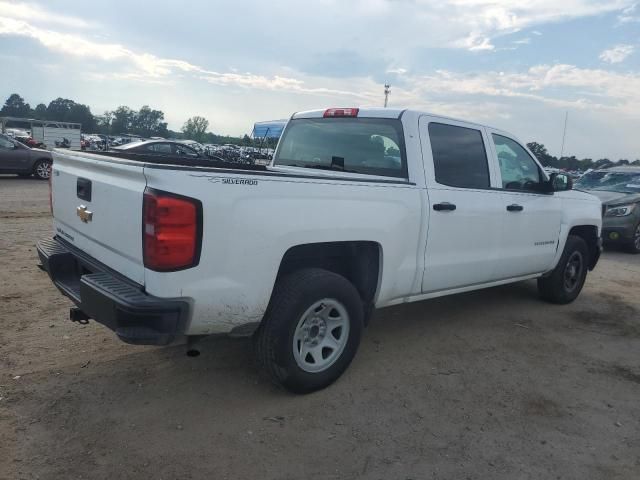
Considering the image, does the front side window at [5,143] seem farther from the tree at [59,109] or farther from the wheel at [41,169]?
the tree at [59,109]

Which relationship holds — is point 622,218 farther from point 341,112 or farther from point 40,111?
point 40,111

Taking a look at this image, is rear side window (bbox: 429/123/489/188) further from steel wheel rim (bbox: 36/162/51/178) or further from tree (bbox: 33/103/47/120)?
tree (bbox: 33/103/47/120)

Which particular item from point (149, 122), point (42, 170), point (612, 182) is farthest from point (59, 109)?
point (612, 182)

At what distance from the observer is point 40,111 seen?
11000cm

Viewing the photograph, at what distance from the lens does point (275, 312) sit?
3.13 metres

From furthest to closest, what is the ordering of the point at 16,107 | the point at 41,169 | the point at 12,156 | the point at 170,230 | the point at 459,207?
1. the point at 16,107
2. the point at 41,169
3. the point at 12,156
4. the point at 459,207
5. the point at 170,230

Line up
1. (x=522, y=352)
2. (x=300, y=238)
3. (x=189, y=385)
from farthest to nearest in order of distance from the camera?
(x=522, y=352)
(x=189, y=385)
(x=300, y=238)

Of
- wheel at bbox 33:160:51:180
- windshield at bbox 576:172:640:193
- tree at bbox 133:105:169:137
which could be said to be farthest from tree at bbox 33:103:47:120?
windshield at bbox 576:172:640:193

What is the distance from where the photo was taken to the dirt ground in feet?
9.04

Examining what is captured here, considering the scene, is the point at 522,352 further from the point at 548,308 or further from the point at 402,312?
the point at 548,308

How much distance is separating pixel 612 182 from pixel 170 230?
11.9 metres

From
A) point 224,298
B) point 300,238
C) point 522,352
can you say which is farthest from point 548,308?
point 224,298

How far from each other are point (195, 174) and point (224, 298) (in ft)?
2.28

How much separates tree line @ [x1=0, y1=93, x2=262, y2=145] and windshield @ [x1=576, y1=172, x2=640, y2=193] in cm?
8837
